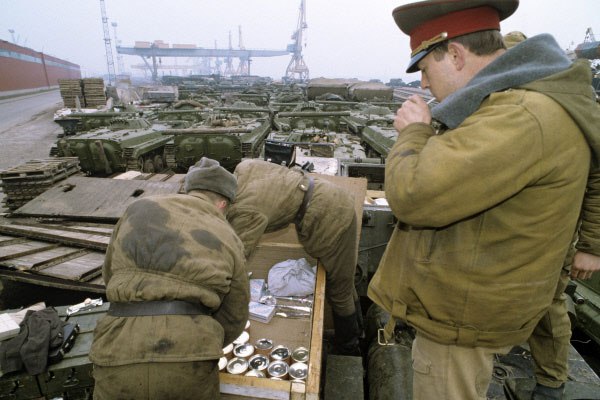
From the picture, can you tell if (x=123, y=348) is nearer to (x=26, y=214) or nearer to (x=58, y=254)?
(x=58, y=254)

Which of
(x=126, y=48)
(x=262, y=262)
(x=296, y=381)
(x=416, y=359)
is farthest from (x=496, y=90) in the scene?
(x=126, y=48)

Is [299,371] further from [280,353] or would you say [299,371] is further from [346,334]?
[346,334]

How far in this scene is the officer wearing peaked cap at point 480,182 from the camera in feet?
4.51

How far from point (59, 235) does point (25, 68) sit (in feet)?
179

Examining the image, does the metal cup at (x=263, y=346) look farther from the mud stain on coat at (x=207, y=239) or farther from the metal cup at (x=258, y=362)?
the mud stain on coat at (x=207, y=239)

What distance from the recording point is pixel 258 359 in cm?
257

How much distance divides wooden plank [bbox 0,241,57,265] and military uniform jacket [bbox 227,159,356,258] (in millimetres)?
3056

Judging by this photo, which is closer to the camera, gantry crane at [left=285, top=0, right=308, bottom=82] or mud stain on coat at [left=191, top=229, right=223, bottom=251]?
mud stain on coat at [left=191, top=229, right=223, bottom=251]

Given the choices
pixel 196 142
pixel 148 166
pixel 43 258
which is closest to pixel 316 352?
pixel 43 258

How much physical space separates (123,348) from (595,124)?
7.18ft

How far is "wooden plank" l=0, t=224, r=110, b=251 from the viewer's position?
497cm

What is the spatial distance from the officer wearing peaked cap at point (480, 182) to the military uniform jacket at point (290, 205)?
5.22 feet

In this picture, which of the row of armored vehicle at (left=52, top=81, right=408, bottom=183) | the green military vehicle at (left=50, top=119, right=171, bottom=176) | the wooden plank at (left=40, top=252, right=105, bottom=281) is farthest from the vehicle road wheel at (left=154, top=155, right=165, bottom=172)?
the wooden plank at (left=40, top=252, right=105, bottom=281)

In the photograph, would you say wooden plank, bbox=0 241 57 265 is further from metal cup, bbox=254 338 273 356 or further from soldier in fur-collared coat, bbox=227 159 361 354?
metal cup, bbox=254 338 273 356
